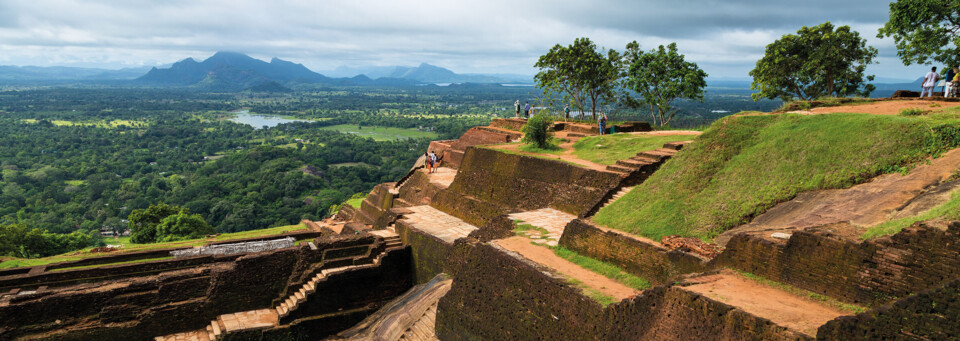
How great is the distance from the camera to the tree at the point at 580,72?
23828mm

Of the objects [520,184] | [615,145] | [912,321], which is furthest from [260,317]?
[912,321]

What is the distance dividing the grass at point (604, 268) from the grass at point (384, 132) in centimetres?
8034

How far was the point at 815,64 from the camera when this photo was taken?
18078 millimetres

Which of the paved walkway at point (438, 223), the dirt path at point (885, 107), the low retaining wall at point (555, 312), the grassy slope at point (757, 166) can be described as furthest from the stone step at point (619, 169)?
the low retaining wall at point (555, 312)

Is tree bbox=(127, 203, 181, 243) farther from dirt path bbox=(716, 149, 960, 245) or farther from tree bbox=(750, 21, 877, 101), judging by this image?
tree bbox=(750, 21, 877, 101)

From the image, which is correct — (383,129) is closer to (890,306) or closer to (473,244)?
(473,244)

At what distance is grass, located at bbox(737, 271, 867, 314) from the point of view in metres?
6.27

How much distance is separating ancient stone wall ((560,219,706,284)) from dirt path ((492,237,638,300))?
1.57 ft

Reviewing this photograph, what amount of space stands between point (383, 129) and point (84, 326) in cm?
9524

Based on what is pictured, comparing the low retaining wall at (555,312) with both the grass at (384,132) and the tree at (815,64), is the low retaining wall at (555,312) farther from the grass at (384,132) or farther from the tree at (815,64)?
the grass at (384,132)

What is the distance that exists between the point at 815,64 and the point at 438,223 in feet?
44.9

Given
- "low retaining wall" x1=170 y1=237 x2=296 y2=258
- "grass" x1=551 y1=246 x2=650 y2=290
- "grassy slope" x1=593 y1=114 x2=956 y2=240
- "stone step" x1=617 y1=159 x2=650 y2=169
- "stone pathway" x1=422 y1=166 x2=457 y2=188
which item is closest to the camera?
"grassy slope" x1=593 y1=114 x2=956 y2=240

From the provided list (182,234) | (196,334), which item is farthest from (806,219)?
(182,234)

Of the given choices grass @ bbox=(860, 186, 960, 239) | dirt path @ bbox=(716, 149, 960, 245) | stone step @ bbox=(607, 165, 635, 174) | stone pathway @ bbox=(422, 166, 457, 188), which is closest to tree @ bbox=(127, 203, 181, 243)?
stone pathway @ bbox=(422, 166, 457, 188)
